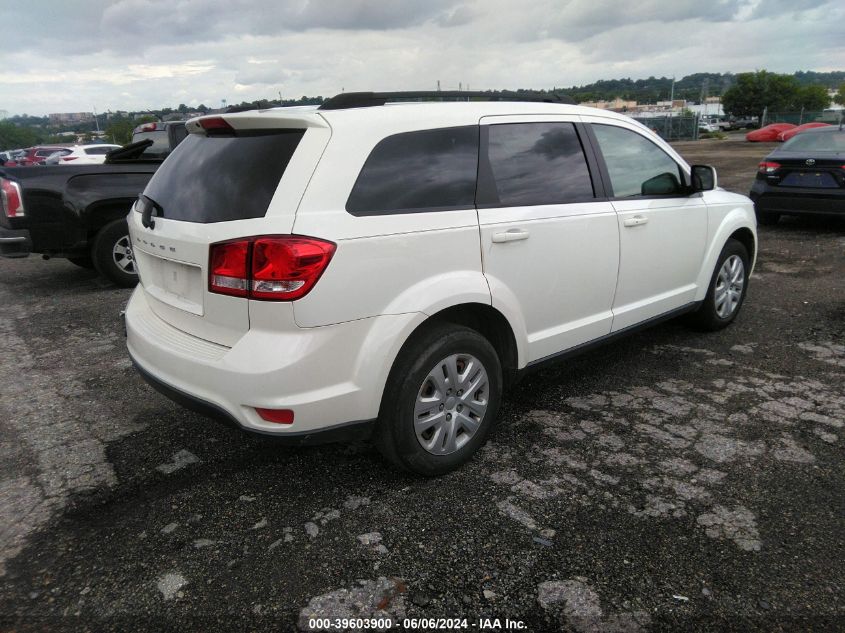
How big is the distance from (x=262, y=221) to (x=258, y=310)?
345mm

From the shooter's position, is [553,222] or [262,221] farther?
[553,222]

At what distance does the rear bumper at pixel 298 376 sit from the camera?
249cm

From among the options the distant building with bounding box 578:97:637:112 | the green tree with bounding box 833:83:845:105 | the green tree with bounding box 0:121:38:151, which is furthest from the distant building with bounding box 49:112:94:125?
the green tree with bounding box 833:83:845:105

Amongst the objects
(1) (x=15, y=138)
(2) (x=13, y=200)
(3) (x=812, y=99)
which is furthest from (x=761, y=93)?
(1) (x=15, y=138)

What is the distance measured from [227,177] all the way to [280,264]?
0.56 m

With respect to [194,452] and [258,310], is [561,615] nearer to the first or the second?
[258,310]

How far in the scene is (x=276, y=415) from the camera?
2543 mm

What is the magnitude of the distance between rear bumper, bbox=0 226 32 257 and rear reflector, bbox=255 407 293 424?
16.4ft

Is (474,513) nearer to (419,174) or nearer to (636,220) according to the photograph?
(419,174)

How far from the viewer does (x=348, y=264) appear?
2.52m

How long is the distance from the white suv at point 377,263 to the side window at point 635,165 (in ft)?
0.23

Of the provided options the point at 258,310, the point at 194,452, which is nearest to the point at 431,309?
the point at 258,310

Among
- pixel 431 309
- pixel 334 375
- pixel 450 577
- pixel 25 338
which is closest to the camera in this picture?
pixel 450 577

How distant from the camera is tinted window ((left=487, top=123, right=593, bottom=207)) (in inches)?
126
